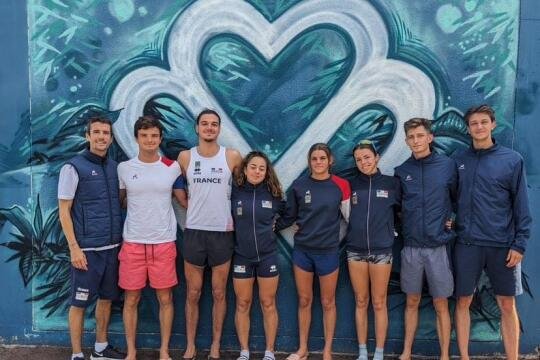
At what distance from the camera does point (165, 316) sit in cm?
419

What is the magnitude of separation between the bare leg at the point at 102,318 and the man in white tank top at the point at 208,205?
2.45ft

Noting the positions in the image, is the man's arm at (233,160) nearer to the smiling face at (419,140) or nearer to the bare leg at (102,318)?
the smiling face at (419,140)

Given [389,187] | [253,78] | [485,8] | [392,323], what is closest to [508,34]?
[485,8]

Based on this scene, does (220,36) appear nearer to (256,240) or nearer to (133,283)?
(256,240)

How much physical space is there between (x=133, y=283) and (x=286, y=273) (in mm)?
1324

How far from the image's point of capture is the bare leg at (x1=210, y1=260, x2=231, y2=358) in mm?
4168

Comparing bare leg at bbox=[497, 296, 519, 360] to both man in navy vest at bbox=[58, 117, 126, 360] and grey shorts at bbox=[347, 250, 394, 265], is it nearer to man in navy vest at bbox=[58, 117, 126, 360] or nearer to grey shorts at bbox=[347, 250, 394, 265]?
grey shorts at bbox=[347, 250, 394, 265]

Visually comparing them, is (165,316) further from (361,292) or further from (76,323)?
(361,292)

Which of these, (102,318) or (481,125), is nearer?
(481,125)

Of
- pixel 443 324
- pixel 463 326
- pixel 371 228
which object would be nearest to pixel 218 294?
pixel 371 228

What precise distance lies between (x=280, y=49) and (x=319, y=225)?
5.16 feet

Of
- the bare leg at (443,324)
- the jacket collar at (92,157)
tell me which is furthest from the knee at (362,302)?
the jacket collar at (92,157)

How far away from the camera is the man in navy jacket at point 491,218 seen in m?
3.80

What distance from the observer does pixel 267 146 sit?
4422 millimetres
